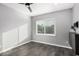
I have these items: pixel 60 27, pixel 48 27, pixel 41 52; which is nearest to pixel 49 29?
pixel 48 27

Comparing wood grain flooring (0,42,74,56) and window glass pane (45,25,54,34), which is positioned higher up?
window glass pane (45,25,54,34)

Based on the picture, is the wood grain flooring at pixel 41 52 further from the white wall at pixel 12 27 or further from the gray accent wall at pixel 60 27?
the white wall at pixel 12 27

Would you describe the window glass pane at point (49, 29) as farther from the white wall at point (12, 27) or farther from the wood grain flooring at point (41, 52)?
the white wall at point (12, 27)

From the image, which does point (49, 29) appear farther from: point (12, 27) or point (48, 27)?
point (12, 27)

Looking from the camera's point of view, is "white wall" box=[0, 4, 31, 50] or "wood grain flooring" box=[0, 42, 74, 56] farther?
"white wall" box=[0, 4, 31, 50]

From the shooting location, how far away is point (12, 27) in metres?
2.55

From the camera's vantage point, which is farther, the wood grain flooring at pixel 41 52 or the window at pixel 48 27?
the window at pixel 48 27

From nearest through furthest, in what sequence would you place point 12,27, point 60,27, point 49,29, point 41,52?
point 41,52, point 49,29, point 60,27, point 12,27

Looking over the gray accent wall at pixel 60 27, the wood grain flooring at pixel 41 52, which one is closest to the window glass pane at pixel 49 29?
the gray accent wall at pixel 60 27

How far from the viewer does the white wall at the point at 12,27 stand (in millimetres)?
2164

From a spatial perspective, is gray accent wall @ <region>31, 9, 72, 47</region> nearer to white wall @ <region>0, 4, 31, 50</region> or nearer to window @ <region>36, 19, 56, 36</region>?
window @ <region>36, 19, 56, 36</region>

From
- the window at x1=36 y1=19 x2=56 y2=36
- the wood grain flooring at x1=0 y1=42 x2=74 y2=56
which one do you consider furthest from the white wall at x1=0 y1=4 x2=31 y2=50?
the window at x1=36 y1=19 x2=56 y2=36

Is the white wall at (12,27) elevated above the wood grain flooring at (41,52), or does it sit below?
above

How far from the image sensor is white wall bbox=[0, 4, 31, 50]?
2164 millimetres
